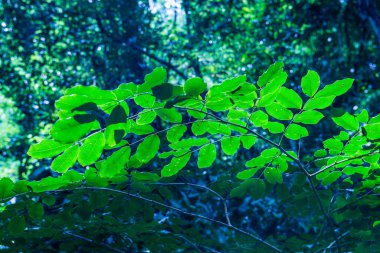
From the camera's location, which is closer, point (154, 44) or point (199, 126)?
point (199, 126)

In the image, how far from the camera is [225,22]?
7645mm

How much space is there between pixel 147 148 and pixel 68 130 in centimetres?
27

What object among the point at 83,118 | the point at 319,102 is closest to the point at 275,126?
the point at 319,102

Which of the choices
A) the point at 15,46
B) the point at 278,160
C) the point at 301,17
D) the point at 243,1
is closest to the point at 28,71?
the point at 15,46

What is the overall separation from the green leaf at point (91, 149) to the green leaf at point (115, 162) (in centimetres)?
12

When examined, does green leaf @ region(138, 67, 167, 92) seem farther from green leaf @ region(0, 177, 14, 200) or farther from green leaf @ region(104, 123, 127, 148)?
green leaf @ region(0, 177, 14, 200)

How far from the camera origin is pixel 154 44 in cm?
742

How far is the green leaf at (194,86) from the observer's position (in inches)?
41.9

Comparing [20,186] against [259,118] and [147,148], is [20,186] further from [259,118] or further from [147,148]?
[259,118]

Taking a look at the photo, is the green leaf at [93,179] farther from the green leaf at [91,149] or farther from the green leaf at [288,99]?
the green leaf at [288,99]

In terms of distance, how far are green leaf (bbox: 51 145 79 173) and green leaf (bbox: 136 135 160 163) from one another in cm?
20

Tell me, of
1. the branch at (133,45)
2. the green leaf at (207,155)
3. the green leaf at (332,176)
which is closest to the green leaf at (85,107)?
the green leaf at (207,155)

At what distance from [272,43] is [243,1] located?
4.59 ft

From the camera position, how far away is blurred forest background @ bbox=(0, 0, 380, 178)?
22.5 feet
